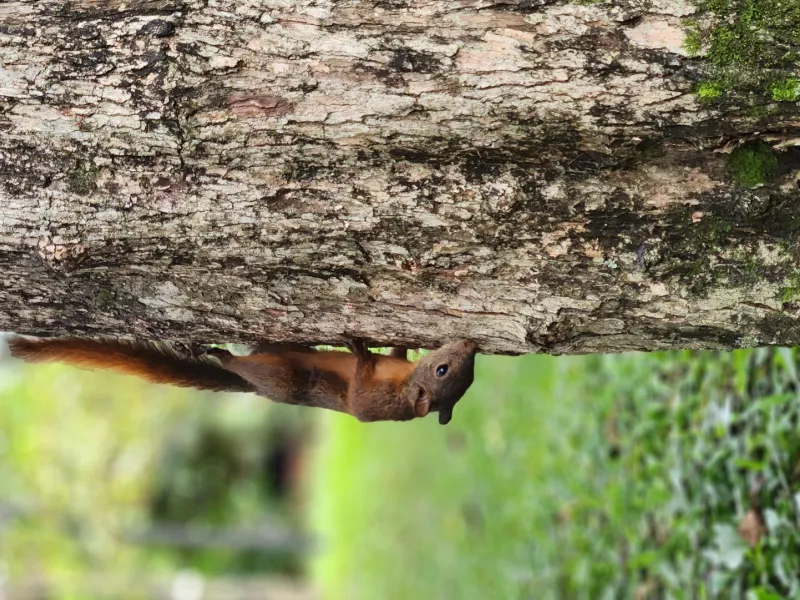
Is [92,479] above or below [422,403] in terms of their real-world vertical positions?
below

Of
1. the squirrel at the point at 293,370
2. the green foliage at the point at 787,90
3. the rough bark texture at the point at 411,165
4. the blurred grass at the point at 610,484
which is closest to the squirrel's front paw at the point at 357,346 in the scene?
the squirrel at the point at 293,370

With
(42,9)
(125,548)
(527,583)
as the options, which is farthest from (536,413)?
(125,548)

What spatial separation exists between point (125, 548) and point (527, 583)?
13.7 m

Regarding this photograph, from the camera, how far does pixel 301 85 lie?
7.20ft

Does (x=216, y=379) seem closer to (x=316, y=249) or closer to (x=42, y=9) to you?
(x=316, y=249)

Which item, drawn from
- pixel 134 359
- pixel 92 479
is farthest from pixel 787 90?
pixel 92 479

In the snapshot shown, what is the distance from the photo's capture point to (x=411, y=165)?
228 centimetres

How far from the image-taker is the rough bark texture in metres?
2.12

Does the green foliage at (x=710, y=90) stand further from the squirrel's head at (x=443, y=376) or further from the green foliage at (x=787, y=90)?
the squirrel's head at (x=443, y=376)

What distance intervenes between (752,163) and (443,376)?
1.04 m

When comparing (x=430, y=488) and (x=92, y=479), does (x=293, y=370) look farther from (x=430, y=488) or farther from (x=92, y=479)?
(x=92, y=479)

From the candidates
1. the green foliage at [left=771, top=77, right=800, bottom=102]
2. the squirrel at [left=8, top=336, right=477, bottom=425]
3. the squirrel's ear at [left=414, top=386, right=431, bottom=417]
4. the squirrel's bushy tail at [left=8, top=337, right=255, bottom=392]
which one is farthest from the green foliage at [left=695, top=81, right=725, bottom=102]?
the squirrel's bushy tail at [left=8, top=337, right=255, bottom=392]

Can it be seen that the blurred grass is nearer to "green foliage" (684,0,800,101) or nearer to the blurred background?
the blurred background

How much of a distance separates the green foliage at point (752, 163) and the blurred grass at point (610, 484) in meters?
2.14
